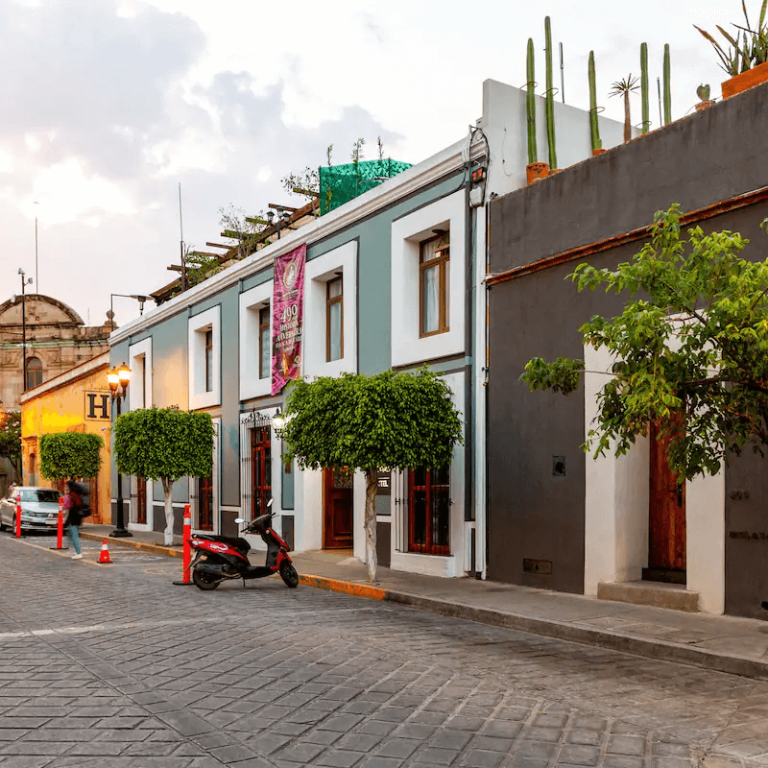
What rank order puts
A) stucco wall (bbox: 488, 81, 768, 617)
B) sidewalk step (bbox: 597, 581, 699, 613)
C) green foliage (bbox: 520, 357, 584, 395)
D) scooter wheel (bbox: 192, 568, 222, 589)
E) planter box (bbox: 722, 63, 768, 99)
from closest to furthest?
green foliage (bbox: 520, 357, 584, 395) < stucco wall (bbox: 488, 81, 768, 617) < sidewalk step (bbox: 597, 581, 699, 613) < planter box (bbox: 722, 63, 768, 99) < scooter wheel (bbox: 192, 568, 222, 589)

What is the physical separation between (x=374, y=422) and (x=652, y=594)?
4.16 meters

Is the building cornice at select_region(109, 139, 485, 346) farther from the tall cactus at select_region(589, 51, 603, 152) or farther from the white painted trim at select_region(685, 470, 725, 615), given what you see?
the white painted trim at select_region(685, 470, 725, 615)

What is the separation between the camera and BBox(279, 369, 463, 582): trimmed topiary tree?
41.0 feet

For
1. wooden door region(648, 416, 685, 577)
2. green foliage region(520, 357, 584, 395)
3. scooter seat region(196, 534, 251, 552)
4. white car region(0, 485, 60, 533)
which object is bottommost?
white car region(0, 485, 60, 533)

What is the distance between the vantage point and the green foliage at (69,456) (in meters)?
31.2

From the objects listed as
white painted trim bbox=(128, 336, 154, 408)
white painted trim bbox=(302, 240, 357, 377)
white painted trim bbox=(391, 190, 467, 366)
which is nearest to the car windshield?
white painted trim bbox=(128, 336, 154, 408)

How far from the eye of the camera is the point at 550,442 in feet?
40.8

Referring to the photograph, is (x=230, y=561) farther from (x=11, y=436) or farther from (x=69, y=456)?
(x=11, y=436)

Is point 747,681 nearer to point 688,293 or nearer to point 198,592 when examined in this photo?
point 688,293

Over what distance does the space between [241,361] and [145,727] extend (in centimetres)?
1599

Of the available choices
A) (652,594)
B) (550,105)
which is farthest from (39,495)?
(652,594)

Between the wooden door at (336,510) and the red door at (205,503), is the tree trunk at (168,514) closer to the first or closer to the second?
the red door at (205,503)

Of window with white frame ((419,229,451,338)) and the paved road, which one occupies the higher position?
window with white frame ((419,229,451,338))

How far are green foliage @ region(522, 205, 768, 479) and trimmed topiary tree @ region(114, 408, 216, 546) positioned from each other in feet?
48.3
